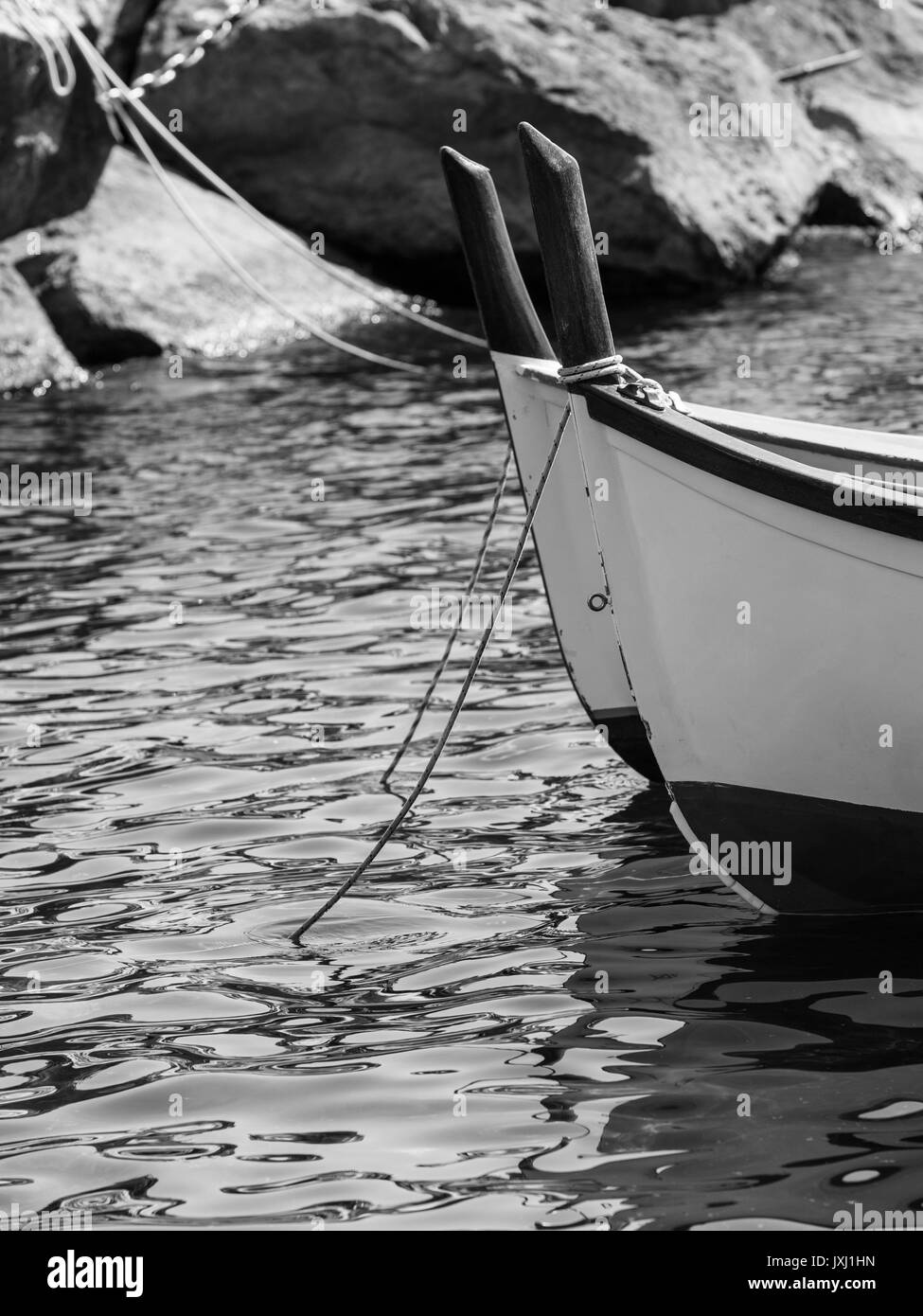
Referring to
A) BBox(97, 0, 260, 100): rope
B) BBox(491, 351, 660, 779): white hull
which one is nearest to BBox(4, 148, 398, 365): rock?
BBox(97, 0, 260, 100): rope

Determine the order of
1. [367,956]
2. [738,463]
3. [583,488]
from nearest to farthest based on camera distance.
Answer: [738,463]
[367,956]
[583,488]

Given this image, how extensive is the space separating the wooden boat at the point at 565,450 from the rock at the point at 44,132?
927 cm

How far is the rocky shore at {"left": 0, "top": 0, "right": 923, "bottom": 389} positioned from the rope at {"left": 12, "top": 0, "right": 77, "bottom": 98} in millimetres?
349

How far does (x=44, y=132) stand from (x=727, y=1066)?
11924 millimetres

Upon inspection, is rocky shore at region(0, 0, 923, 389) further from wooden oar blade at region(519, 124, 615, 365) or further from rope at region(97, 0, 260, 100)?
wooden oar blade at region(519, 124, 615, 365)

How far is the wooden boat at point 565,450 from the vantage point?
18.0 ft

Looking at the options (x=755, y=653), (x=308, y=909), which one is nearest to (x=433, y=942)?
(x=308, y=909)

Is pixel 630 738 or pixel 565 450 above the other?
pixel 565 450

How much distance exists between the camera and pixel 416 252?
16.4 metres

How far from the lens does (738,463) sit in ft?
14.7

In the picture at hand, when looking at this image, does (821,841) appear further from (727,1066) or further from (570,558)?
(570,558)

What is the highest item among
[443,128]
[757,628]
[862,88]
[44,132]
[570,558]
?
[862,88]

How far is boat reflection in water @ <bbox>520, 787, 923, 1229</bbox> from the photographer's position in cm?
363

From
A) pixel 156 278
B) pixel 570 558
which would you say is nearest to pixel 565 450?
pixel 570 558
